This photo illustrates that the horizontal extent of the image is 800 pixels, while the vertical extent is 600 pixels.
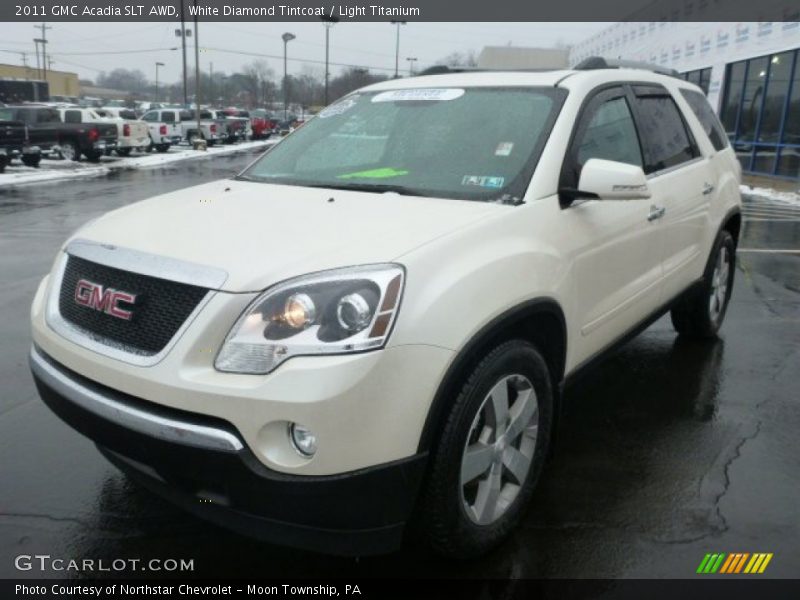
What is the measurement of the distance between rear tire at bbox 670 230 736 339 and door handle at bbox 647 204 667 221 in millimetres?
1159

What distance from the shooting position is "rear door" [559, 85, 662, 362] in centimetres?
309

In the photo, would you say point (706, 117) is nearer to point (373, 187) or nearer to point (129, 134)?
point (373, 187)

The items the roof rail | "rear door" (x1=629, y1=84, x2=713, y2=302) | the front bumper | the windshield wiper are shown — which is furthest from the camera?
"rear door" (x1=629, y1=84, x2=713, y2=302)

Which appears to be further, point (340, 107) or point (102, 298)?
point (340, 107)

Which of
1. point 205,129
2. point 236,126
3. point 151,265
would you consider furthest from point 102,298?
point 236,126

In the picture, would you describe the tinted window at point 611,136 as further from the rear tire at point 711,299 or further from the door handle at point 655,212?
the rear tire at point 711,299

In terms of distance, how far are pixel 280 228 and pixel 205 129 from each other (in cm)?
3453

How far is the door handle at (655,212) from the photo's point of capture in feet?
12.1

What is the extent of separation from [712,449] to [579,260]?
1.38m

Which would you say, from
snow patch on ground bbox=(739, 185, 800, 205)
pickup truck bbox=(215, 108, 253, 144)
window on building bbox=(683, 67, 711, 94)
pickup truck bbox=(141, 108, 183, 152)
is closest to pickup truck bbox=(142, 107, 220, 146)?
pickup truck bbox=(141, 108, 183, 152)

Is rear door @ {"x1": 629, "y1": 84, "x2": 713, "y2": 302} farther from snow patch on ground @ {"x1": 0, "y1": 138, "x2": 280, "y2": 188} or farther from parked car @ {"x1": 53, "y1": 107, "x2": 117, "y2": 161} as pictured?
parked car @ {"x1": 53, "y1": 107, "x2": 117, "y2": 161}

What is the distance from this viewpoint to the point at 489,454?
2.56m
